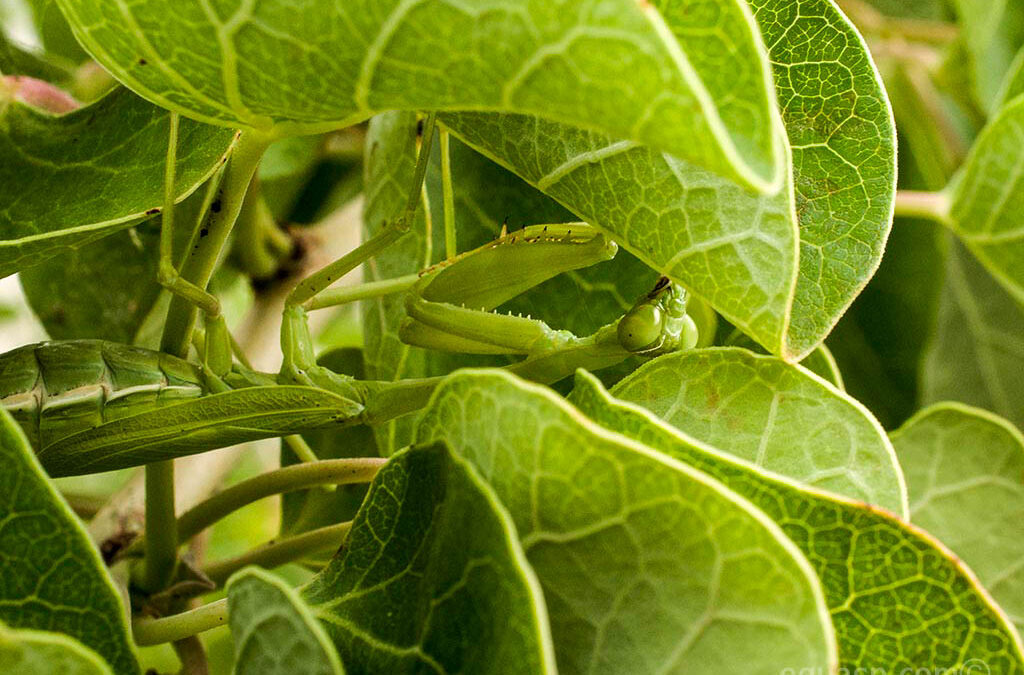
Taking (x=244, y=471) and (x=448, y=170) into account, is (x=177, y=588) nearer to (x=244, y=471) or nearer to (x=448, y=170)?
(x=448, y=170)

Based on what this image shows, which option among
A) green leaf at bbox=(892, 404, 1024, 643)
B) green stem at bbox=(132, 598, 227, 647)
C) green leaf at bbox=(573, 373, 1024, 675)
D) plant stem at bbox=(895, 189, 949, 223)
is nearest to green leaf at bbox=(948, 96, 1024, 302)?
plant stem at bbox=(895, 189, 949, 223)

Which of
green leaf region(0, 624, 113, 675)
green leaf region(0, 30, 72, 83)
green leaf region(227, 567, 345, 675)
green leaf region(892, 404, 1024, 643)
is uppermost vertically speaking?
green leaf region(0, 30, 72, 83)

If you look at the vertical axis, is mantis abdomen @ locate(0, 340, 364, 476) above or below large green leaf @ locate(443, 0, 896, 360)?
below

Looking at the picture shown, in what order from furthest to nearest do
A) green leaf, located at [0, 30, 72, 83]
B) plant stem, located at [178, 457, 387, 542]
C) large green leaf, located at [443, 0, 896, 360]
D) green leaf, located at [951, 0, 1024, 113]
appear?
green leaf, located at [951, 0, 1024, 113] → green leaf, located at [0, 30, 72, 83] → plant stem, located at [178, 457, 387, 542] → large green leaf, located at [443, 0, 896, 360]

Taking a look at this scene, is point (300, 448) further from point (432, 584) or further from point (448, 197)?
point (432, 584)

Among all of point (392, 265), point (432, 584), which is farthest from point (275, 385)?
point (432, 584)

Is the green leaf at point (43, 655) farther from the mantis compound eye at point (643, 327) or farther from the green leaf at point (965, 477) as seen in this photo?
the green leaf at point (965, 477)

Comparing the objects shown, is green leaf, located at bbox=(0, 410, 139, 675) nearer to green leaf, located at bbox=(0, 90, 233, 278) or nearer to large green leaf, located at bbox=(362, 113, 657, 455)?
green leaf, located at bbox=(0, 90, 233, 278)
